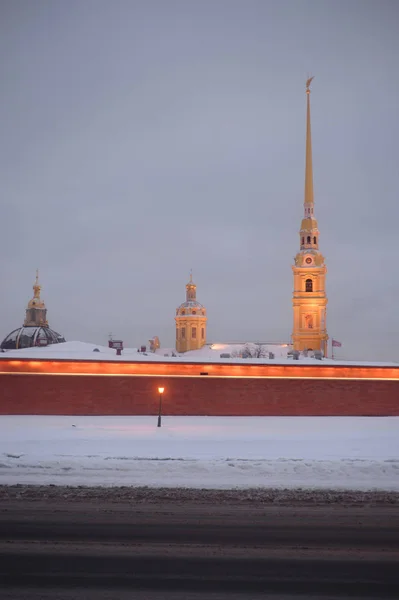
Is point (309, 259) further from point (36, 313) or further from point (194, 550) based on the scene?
point (194, 550)

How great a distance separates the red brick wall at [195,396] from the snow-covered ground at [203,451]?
1.09 metres

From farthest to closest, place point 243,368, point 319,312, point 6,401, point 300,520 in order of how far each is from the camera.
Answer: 1. point 319,312
2. point 243,368
3. point 6,401
4. point 300,520

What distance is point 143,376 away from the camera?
29750 millimetres

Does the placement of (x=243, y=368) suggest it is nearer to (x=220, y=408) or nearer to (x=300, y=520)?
(x=220, y=408)

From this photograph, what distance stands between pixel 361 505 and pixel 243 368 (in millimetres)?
21723

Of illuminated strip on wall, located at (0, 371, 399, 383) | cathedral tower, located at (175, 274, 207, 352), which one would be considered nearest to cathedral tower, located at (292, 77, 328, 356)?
cathedral tower, located at (175, 274, 207, 352)

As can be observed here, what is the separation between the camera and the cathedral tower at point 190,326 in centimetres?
10325

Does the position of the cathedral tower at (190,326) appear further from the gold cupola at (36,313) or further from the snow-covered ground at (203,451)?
the snow-covered ground at (203,451)

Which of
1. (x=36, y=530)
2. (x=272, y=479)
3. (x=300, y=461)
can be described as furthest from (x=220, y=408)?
(x=36, y=530)

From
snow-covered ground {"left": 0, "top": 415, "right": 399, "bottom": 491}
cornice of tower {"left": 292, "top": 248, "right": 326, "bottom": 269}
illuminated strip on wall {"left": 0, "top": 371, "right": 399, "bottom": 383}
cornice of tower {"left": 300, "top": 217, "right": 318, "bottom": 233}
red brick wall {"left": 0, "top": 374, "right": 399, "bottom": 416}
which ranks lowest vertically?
snow-covered ground {"left": 0, "top": 415, "right": 399, "bottom": 491}

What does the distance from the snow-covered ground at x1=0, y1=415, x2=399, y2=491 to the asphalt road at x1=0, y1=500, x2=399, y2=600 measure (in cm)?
243

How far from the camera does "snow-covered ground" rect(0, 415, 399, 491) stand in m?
12.3

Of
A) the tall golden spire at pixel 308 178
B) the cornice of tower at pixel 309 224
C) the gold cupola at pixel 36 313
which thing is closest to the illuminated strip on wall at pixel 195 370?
the gold cupola at pixel 36 313

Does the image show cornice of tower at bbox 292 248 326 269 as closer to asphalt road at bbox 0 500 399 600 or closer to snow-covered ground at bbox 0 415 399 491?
snow-covered ground at bbox 0 415 399 491
